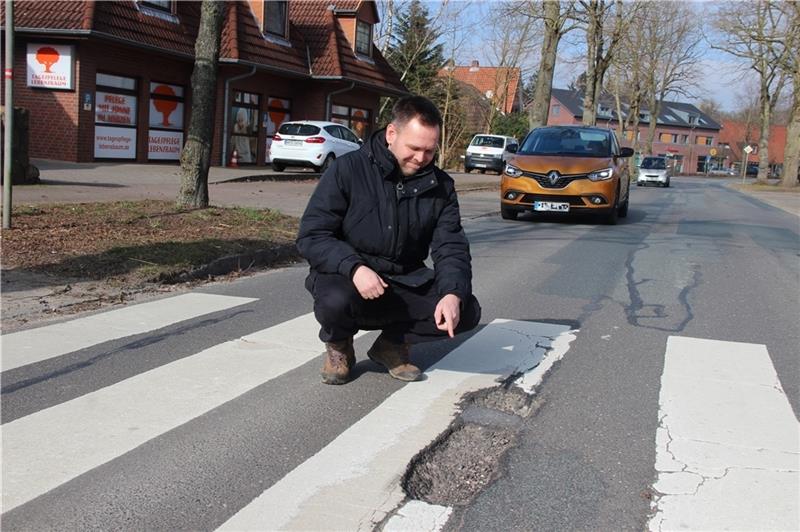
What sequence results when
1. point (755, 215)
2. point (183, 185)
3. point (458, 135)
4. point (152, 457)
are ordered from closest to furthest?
point (152, 457)
point (183, 185)
point (755, 215)
point (458, 135)

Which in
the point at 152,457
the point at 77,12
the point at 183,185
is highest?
the point at 77,12

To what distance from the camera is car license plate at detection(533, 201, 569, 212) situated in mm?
14008

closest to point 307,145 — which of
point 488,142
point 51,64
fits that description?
point 51,64

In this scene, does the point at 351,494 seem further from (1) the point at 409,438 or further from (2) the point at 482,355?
(2) the point at 482,355

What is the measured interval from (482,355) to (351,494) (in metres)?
2.33

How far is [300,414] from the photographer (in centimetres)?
407

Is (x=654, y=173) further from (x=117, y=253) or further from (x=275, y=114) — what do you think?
(x=117, y=253)

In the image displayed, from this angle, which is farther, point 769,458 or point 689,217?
point 689,217

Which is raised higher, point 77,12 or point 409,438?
point 77,12

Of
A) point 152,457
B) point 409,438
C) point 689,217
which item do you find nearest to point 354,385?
point 409,438

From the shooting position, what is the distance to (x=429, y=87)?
4400cm

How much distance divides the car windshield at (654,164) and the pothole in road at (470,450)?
41728 millimetres

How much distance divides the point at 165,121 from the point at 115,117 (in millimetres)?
2034

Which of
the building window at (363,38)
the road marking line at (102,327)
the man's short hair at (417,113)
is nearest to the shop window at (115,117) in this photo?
the building window at (363,38)
